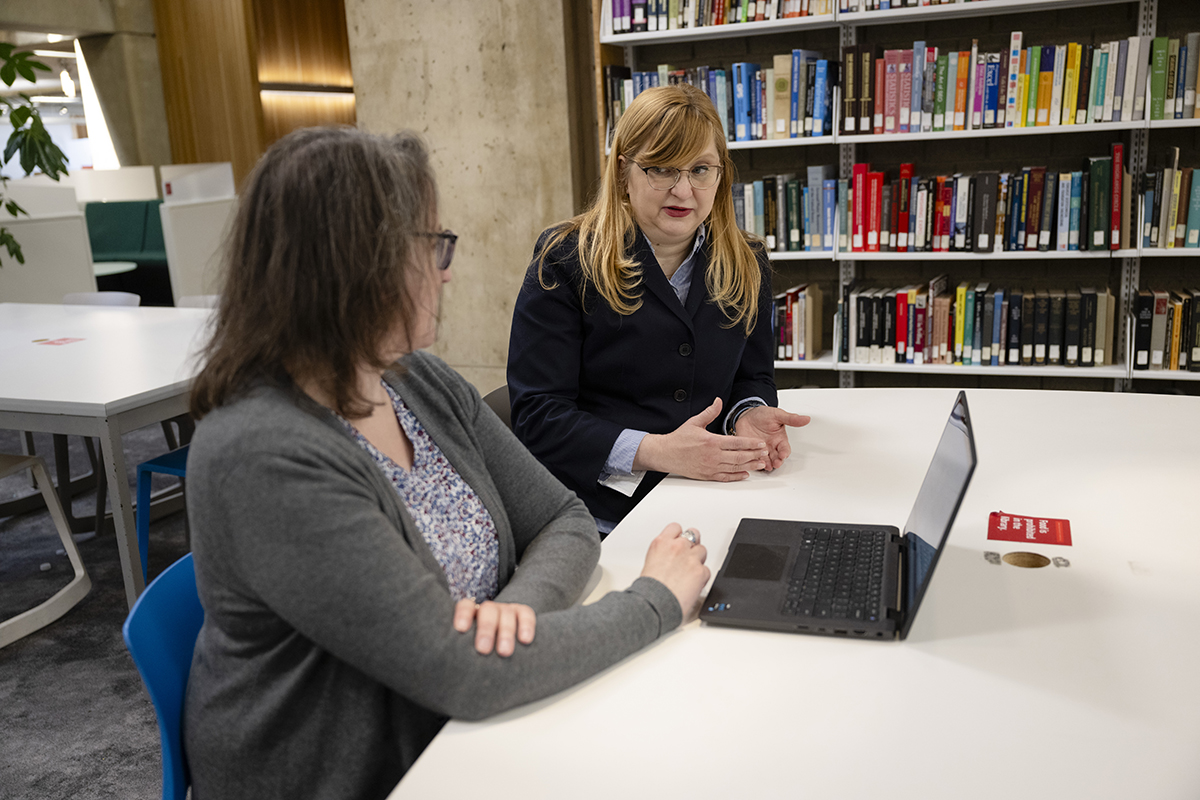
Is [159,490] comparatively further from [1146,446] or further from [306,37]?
[306,37]

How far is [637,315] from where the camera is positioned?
5.96 feet

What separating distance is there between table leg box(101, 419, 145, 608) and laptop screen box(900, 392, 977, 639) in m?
2.03

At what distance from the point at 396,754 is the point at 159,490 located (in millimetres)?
3512

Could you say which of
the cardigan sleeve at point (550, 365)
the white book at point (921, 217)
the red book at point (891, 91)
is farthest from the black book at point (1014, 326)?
the cardigan sleeve at point (550, 365)

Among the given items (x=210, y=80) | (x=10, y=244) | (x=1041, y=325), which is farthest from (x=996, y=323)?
(x=210, y=80)

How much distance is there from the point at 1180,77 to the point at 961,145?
744mm

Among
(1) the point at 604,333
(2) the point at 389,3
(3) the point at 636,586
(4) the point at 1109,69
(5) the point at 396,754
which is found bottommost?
(5) the point at 396,754

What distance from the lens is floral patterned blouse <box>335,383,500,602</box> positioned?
1.09 m

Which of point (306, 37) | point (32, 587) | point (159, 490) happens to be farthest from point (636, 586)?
point (306, 37)

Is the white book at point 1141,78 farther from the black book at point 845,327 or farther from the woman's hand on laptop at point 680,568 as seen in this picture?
the woman's hand on laptop at point 680,568

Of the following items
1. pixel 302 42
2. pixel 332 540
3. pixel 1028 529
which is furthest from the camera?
pixel 302 42

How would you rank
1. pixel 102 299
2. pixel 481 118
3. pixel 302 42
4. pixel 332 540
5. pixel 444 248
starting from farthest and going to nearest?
pixel 302 42
pixel 102 299
pixel 481 118
pixel 444 248
pixel 332 540

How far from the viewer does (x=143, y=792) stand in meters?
2.07

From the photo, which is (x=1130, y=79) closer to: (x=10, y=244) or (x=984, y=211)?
(x=984, y=211)
